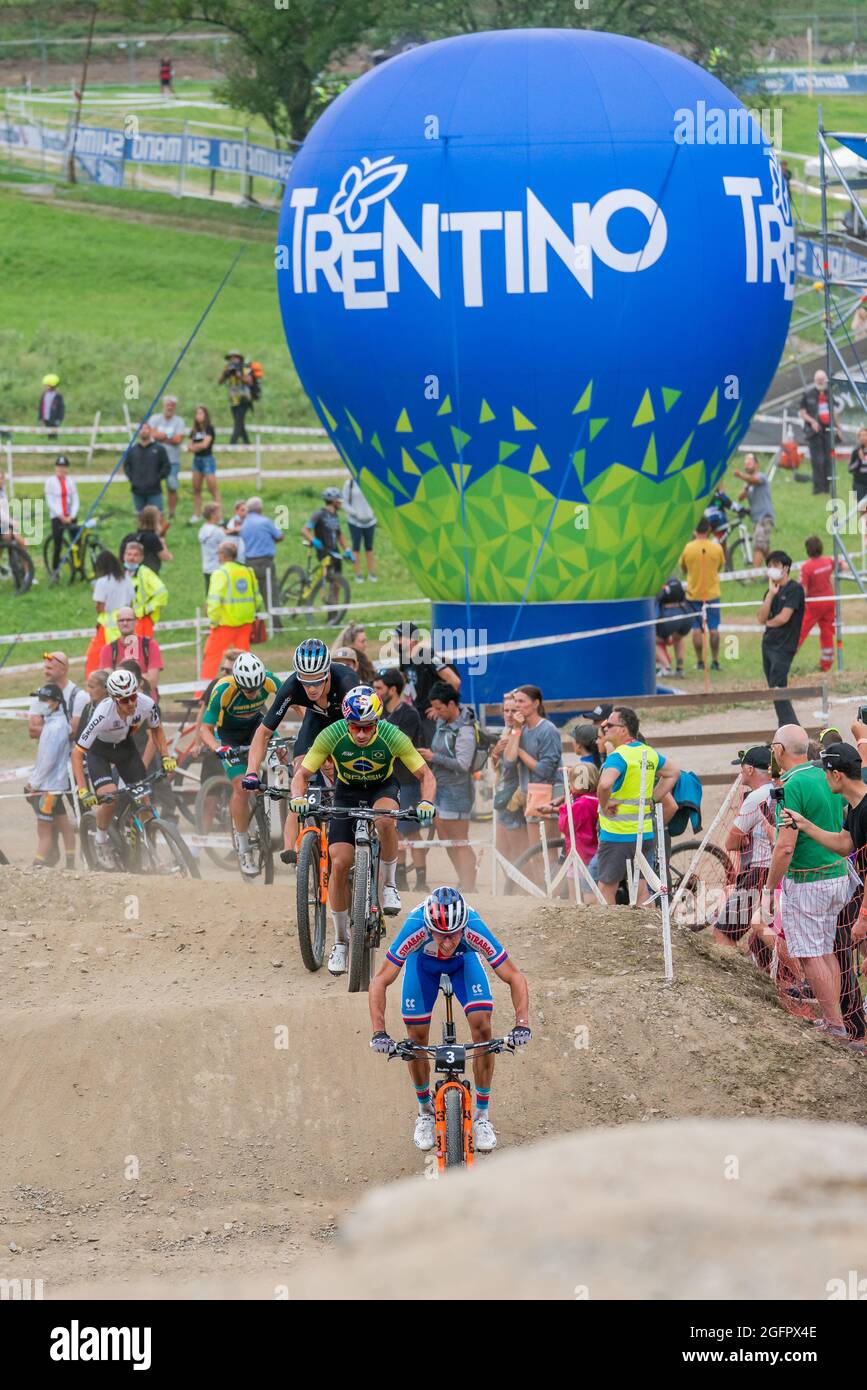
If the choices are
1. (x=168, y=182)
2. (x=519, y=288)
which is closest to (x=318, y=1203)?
(x=519, y=288)

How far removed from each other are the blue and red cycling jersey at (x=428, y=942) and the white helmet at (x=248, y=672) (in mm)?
4917

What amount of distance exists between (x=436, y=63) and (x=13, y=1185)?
48.1 feet

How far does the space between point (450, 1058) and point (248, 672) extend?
544cm

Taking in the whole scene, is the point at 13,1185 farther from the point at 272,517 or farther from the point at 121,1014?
the point at 272,517

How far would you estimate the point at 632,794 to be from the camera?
45.6 ft

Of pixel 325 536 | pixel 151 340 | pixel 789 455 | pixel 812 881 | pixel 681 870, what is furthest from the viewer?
pixel 151 340

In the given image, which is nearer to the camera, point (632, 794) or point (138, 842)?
point (632, 794)

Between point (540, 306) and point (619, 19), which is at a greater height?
point (619, 19)

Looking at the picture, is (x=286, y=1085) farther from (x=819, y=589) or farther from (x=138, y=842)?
(x=819, y=589)

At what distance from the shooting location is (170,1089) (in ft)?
39.8

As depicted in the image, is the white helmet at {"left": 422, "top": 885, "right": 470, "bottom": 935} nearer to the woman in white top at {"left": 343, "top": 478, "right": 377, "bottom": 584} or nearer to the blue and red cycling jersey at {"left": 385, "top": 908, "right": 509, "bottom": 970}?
the blue and red cycling jersey at {"left": 385, "top": 908, "right": 509, "bottom": 970}

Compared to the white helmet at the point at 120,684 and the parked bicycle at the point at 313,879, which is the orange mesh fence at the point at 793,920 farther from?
the white helmet at the point at 120,684

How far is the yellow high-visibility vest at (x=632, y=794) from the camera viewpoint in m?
13.9

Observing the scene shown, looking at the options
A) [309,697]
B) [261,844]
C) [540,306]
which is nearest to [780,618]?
[540,306]
